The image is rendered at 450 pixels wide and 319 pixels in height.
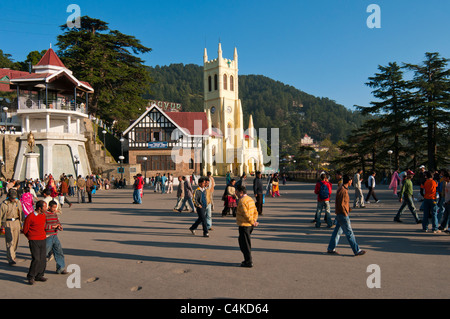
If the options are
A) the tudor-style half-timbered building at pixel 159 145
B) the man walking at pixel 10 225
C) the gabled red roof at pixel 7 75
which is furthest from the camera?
the tudor-style half-timbered building at pixel 159 145

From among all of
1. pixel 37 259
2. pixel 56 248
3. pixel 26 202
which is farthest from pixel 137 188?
pixel 37 259

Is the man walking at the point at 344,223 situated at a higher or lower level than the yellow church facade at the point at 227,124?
lower

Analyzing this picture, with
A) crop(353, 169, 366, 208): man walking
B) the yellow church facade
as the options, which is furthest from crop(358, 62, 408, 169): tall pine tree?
the yellow church facade

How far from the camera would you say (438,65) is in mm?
32031

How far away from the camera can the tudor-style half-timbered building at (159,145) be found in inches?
1751

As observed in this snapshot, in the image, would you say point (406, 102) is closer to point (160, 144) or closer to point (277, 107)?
point (160, 144)

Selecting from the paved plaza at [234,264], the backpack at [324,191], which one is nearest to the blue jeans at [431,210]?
the paved plaza at [234,264]

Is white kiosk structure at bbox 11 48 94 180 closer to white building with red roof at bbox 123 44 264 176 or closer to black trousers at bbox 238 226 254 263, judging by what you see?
→ white building with red roof at bbox 123 44 264 176

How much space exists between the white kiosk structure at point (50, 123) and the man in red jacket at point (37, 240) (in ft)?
97.3

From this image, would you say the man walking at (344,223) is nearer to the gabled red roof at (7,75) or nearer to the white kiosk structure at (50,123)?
the white kiosk structure at (50,123)

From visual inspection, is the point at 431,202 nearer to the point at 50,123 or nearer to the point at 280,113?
the point at 50,123

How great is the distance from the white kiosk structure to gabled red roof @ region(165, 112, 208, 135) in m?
15.8

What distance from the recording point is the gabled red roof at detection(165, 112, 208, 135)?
5147cm
